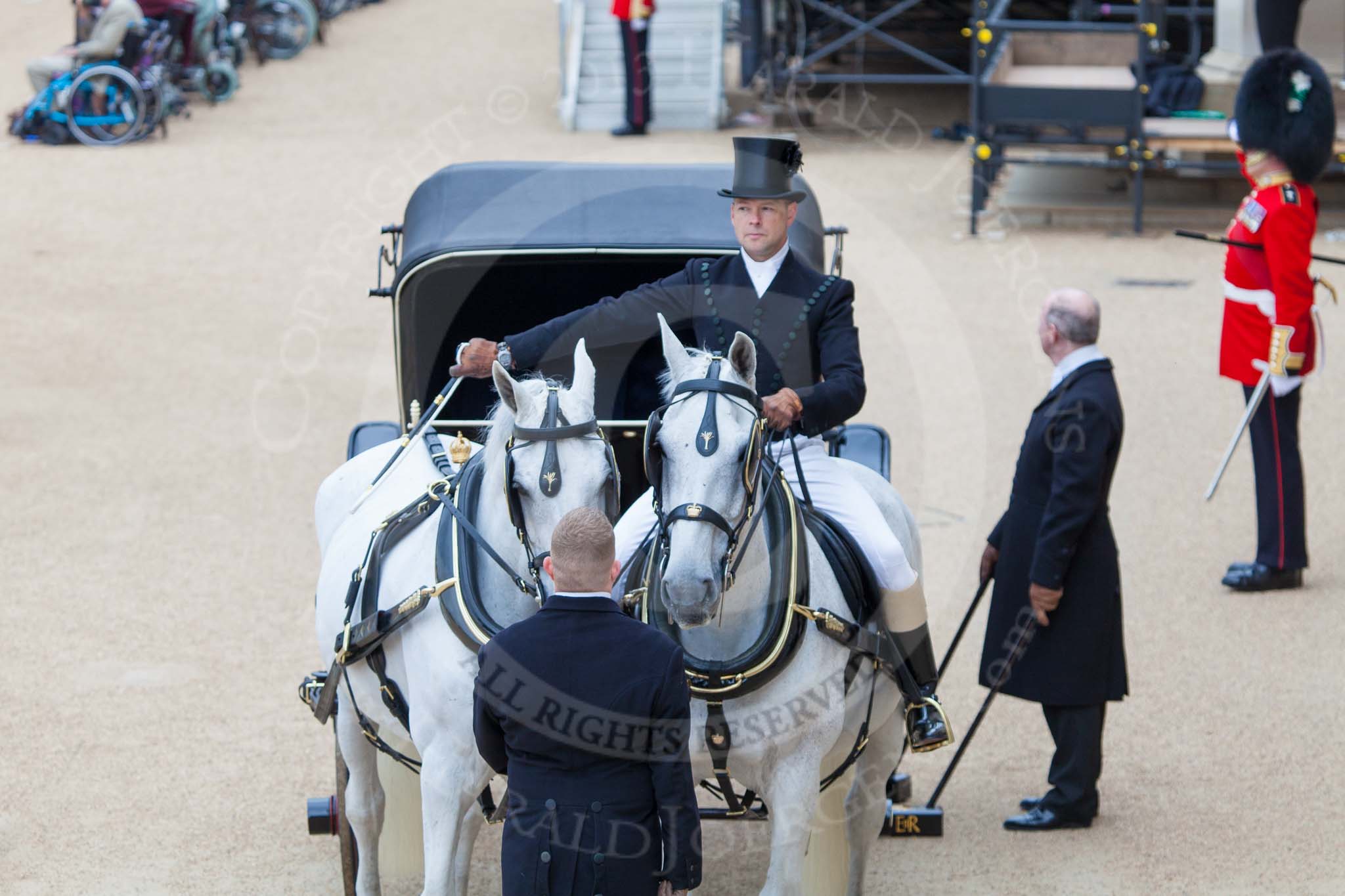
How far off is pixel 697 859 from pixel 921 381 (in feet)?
23.4

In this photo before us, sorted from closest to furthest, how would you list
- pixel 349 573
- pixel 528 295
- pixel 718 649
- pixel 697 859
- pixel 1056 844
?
1. pixel 697 859
2. pixel 718 649
3. pixel 349 573
4. pixel 1056 844
5. pixel 528 295

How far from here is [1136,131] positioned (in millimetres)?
13008

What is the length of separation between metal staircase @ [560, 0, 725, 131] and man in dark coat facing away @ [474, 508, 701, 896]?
14251 mm

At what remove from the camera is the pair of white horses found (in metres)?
3.44

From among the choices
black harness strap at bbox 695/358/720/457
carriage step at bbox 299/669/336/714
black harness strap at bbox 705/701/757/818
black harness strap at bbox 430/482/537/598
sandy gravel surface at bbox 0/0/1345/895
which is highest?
→ black harness strap at bbox 695/358/720/457

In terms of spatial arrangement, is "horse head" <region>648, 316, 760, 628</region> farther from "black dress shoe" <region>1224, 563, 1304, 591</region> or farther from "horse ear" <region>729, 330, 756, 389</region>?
"black dress shoe" <region>1224, 563, 1304, 591</region>

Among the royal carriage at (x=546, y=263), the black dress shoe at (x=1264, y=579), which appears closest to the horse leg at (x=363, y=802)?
the royal carriage at (x=546, y=263)

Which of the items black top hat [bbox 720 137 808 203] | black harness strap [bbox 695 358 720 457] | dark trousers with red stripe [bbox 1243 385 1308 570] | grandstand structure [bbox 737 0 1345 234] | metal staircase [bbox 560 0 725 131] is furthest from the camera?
metal staircase [bbox 560 0 725 131]

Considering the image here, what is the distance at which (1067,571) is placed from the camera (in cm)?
500

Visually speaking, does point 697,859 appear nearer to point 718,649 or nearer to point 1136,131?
point 718,649

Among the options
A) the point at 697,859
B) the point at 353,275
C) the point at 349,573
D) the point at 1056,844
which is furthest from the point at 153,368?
the point at 697,859

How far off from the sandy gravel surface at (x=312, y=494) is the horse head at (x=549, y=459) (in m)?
1.78

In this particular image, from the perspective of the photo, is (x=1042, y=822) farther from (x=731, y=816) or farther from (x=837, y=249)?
(x=837, y=249)

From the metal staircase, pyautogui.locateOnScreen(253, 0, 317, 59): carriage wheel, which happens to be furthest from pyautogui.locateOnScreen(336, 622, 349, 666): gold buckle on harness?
pyautogui.locateOnScreen(253, 0, 317, 59): carriage wheel
